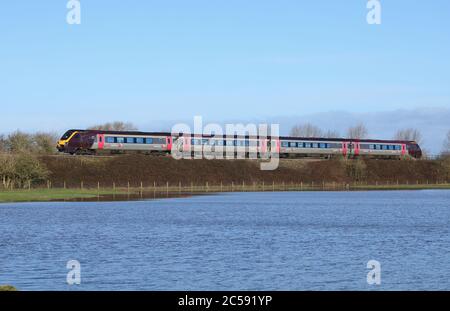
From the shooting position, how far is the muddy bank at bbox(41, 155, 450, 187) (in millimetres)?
107312

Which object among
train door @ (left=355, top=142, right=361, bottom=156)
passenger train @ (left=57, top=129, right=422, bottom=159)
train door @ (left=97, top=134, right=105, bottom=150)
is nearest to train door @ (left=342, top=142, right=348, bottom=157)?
passenger train @ (left=57, top=129, right=422, bottom=159)

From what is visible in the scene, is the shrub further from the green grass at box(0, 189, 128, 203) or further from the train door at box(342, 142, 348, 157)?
the train door at box(342, 142, 348, 157)

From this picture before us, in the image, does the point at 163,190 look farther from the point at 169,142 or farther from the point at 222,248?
the point at 222,248

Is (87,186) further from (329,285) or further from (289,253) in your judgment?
(329,285)

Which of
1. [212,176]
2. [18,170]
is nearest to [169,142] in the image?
[212,176]

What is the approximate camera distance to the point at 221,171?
126m

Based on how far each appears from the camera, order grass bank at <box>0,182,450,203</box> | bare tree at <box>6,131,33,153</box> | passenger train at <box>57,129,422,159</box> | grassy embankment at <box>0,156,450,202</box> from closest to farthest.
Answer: grass bank at <box>0,182,450,203</box> < grassy embankment at <box>0,156,450,202</box> < passenger train at <box>57,129,422,159</box> < bare tree at <box>6,131,33,153</box>

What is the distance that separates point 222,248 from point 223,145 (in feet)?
257

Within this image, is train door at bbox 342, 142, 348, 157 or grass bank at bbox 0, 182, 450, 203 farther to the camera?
train door at bbox 342, 142, 348, 157

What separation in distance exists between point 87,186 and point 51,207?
3737 centimetres

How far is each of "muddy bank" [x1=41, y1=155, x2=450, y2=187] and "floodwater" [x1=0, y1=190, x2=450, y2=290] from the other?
4352 centimetres

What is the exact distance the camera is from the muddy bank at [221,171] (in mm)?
107312

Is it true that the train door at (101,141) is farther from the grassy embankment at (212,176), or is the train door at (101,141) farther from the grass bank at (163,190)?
the grass bank at (163,190)
